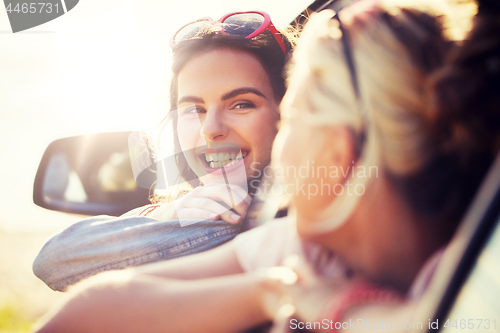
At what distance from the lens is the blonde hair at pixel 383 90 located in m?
0.88

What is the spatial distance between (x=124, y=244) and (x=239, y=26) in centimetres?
160

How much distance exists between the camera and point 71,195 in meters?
3.60

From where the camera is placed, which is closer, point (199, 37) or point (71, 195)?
point (199, 37)

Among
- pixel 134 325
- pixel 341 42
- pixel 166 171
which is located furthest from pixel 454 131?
pixel 166 171

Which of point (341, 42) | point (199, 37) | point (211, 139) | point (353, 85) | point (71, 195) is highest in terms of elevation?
point (199, 37)

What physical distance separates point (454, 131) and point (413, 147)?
3.8 inches

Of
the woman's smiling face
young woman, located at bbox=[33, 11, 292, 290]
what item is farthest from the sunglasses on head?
the woman's smiling face

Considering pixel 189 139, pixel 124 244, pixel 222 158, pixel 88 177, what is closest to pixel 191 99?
pixel 189 139

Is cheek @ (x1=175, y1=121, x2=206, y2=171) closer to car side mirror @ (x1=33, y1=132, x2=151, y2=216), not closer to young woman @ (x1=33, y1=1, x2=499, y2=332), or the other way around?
car side mirror @ (x1=33, y1=132, x2=151, y2=216)

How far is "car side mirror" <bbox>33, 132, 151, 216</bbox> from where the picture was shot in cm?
340

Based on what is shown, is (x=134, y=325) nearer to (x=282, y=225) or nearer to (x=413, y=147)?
(x=282, y=225)

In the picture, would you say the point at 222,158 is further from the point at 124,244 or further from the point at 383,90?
the point at 383,90

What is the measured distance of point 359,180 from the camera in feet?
3.20

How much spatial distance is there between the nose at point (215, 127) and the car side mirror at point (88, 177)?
144cm
